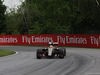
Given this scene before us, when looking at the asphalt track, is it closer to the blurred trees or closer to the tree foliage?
the blurred trees

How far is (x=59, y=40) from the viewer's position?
40156 mm

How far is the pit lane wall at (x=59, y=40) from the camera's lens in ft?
112

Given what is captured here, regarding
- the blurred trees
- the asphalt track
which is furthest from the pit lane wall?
the asphalt track

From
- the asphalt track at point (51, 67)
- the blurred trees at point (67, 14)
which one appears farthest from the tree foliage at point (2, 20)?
the asphalt track at point (51, 67)

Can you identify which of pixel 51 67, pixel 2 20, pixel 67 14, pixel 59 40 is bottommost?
pixel 51 67

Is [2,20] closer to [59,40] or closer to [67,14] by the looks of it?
[67,14]

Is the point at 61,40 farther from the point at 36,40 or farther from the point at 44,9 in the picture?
the point at 44,9

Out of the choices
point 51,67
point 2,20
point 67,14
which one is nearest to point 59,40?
point 67,14

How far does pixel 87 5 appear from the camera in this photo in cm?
3953

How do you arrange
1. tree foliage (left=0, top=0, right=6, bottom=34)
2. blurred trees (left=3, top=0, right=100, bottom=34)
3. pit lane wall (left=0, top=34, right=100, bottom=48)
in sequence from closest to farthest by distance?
pit lane wall (left=0, top=34, right=100, bottom=48)
blurred trees (left=3, top=0, right=100, bottom=34)
tree foliage (left=0, top=0, right=6, bottom=34)

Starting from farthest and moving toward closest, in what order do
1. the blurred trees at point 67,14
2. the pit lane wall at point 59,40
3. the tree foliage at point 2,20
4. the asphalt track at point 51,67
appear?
the tree foliage at point 2,20 < the blurred trees at point 67,14 < the pit lane wall at point 59,40 < the asphalt track at point 51,67

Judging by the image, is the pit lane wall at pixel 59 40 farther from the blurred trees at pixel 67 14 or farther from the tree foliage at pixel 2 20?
the tree foliage at pixel 2 20

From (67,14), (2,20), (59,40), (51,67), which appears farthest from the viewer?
(2,20)

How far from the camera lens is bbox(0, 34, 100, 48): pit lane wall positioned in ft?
112
